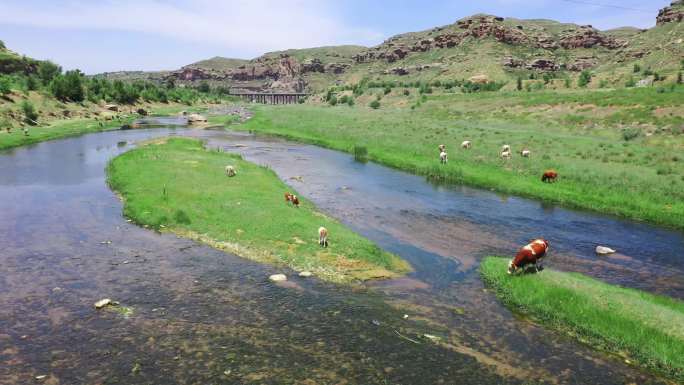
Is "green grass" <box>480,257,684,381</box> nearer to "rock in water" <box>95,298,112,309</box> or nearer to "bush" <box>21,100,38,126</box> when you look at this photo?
"rock in water" <box>95,298,112,309</box>

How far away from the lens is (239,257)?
23.5 metres

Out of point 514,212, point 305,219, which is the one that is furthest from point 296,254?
point 514,212

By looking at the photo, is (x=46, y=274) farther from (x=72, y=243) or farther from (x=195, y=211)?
(x=195, y=211)

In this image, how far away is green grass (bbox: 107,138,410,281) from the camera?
2314 cm

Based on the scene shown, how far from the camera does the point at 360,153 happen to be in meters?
59.7

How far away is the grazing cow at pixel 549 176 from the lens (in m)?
41.8

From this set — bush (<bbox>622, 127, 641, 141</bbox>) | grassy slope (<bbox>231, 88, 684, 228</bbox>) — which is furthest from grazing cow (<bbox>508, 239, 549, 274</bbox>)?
bush (<bbox>622, 127, 641, 141</bbox>)

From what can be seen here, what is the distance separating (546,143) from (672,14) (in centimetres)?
9515

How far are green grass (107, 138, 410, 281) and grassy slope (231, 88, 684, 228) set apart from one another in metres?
20.8

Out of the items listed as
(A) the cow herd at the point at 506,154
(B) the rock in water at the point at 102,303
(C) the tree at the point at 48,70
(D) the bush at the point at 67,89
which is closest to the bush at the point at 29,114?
(D) the bush at the point at 67,89

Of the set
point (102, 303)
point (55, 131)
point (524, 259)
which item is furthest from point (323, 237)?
point (55, 131)

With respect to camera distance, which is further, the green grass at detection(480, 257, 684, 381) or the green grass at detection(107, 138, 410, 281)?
the green grass at detection(107, 138, 410, 281)

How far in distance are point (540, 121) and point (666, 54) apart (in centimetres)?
5198

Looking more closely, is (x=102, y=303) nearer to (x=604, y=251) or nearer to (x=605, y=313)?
(x=605, y=313)
